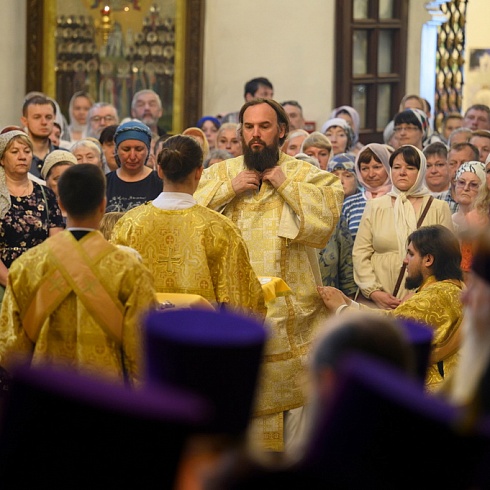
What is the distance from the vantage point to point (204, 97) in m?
13.5

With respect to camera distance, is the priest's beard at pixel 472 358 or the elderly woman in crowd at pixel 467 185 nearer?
the priest's beard at pixel 472 358

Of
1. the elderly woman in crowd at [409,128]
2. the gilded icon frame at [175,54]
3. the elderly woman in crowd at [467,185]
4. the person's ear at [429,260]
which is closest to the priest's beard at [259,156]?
the person's ear at [429,260]

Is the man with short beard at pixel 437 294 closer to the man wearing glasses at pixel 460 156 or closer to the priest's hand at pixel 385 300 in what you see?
the priest's hand at pixel 385 300

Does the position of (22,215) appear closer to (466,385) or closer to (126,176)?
(126,176)

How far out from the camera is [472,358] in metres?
2.20

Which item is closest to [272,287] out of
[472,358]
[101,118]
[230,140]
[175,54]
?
[472,358]

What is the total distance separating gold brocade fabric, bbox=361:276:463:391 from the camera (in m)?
5.15

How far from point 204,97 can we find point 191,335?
11529 millimetres

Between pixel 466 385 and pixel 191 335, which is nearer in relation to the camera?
pixel 191 335

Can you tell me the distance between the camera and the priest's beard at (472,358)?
6.93 feet

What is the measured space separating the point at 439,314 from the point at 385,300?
1.75 m

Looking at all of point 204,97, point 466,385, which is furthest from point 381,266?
point 204,97

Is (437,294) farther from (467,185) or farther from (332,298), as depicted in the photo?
(467,185)

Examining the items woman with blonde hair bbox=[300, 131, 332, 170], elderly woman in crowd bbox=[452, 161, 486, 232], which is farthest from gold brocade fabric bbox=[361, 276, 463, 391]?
woman with blonde hair bbox=[300, 131, 332, 170]
